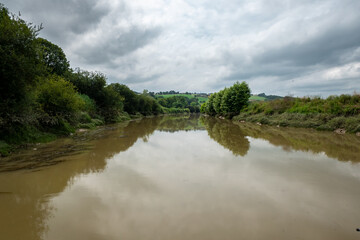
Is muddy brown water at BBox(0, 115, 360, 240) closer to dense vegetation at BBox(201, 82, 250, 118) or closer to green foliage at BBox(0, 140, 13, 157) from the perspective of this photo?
green foliage at BBox(0, 140, 13, 157)

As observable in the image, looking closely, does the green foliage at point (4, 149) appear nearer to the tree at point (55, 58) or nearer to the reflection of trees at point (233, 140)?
the reflection of trees at point (233, 140)

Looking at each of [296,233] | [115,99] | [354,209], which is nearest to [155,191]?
[296,233]

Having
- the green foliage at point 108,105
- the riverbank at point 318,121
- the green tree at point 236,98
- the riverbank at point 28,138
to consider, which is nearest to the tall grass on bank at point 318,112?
the riverbank at point 318,121

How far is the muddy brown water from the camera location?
3740 millimetres

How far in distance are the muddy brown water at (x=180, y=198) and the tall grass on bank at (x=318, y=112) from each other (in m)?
13.0

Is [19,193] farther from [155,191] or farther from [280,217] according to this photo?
[280,217]

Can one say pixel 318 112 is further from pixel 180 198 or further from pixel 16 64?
pixel 16 64

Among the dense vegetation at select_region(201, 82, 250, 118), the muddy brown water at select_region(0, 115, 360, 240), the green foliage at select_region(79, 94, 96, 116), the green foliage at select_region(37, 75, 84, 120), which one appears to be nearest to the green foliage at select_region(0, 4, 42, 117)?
the muddy brown water at select_region(0, 115, 360, 240)

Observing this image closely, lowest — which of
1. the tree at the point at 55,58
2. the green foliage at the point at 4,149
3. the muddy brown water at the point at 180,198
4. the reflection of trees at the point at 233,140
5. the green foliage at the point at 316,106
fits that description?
the muddy brown water at the point at 180,198

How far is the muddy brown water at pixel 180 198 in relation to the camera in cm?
374

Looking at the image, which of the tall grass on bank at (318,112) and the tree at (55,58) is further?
the tree at (55,58)

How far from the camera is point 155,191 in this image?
5.51 meters

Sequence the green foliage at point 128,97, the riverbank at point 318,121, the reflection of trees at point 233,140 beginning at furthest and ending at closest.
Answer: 1. the green foliage at point 128,97
2. the riverbank at point 318,121
3. the reflection of trees at point 233,140

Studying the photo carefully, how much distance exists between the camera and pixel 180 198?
503cm
